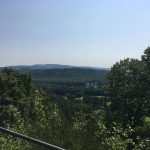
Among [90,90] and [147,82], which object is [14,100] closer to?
[147,82]

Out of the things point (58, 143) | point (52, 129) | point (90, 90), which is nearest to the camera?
point (58, 143)

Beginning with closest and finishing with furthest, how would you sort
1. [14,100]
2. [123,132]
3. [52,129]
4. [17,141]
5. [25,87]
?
[52,129], [17,141], [123,132], [14,100], [25,87]

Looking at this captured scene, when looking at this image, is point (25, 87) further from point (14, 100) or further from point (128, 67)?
point (128, 67)

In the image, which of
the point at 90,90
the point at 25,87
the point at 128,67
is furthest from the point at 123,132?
the point at 90,90

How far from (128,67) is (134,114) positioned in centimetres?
492

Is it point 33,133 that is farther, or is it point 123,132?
point 123,132

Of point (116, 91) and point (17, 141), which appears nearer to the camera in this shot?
point (17, 141)

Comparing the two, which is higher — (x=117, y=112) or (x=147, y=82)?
(x=147, y=82)

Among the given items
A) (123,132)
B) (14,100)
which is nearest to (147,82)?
(14,100)

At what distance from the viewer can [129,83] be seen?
140 ft

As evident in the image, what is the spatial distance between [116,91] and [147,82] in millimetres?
2975

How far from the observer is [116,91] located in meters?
42.6

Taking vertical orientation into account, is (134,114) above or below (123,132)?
below

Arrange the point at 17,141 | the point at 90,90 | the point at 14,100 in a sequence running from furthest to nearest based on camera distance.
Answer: the point at 90,90 < the point at 14,100 < the point at 17,141
